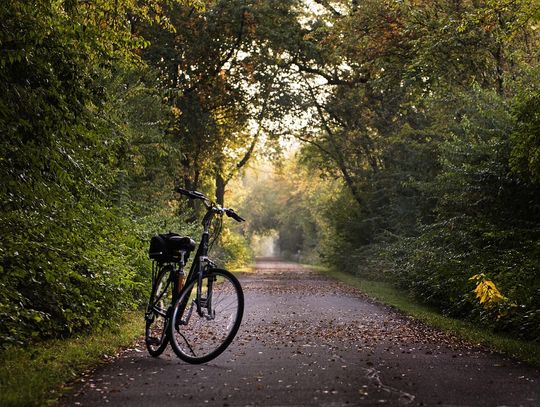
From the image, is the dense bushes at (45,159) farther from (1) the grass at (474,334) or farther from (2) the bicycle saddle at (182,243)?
(1) the grass at (474,334)

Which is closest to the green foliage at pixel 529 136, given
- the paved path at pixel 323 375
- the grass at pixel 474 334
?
the grass at pixel 474 334

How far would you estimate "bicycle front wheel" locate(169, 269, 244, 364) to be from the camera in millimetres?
6406

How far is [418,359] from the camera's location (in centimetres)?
Result: 669

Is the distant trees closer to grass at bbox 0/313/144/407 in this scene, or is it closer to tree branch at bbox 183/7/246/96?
tree branch at bbox 183/7/246/96

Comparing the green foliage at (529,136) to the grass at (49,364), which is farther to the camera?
the green foliage at (529,136)

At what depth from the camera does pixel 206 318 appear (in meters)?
6.63

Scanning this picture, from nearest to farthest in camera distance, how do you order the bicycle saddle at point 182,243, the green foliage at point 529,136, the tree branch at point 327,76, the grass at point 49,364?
the grass at point 49,364 → the bicycle saddle at point 182,243 → the green foliage at point 529,136 → the tree branch at point 327,76

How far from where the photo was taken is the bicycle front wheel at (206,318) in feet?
21.0

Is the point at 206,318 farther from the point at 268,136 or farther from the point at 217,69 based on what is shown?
the point at 268,136

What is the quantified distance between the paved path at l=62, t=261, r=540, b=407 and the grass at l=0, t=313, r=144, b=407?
0.20 meters

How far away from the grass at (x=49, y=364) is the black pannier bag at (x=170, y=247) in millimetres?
1234

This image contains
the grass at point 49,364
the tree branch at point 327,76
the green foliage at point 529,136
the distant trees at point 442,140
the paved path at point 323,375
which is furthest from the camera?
the tree branch at point 327,76

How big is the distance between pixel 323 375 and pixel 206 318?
1.52m

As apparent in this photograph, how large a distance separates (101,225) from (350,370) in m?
4.19
